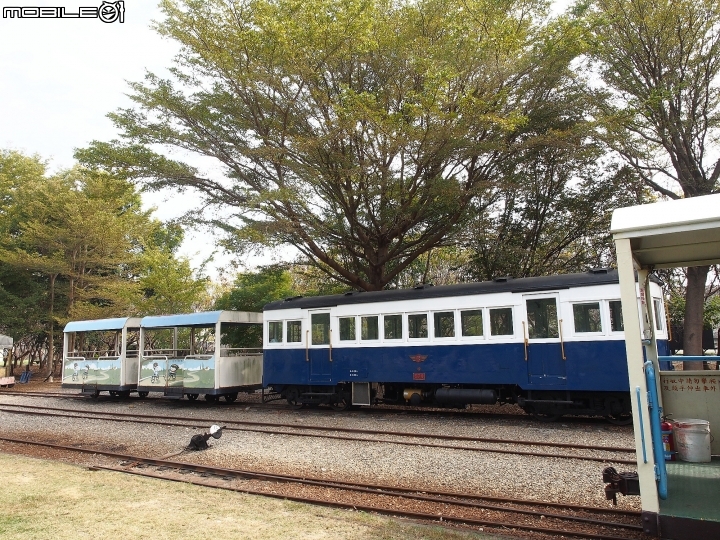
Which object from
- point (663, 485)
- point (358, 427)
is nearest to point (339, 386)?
point (358, 427)

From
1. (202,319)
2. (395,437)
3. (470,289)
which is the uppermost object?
(470,289)

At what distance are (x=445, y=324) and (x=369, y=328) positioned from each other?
6.76ft

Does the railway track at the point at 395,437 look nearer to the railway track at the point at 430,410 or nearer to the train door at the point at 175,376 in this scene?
the train door at the point at 175,376

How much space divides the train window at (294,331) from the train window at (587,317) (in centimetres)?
714

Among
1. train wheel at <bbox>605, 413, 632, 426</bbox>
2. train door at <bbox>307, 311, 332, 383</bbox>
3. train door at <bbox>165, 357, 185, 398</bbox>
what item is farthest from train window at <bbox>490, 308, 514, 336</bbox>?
train door at <bbox>165, 357, 185, 398</bbox>

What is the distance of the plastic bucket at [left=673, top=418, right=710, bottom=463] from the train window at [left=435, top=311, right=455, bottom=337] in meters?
7.03

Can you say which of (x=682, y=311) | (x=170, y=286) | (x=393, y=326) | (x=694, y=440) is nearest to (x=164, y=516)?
(x=694, y=440)

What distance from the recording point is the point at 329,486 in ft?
24.0

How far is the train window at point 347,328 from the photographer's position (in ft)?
45.8

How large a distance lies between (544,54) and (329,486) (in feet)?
42.3

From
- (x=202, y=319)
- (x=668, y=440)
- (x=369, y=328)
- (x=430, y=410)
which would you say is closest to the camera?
(x=668, y=440)

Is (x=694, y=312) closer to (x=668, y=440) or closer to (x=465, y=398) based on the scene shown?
(x=465, y=398)

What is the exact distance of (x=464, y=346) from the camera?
12258mm

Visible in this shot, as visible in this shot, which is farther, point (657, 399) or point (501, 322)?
point (501, 322)
